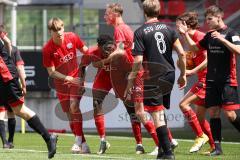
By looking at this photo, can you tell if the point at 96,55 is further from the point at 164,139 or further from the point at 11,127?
the point at 164,139

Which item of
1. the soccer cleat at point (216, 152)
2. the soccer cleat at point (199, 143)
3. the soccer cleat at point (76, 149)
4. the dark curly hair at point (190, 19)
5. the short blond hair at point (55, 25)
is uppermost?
the dark curly hair at point (190, 19)

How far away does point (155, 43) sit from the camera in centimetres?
1241

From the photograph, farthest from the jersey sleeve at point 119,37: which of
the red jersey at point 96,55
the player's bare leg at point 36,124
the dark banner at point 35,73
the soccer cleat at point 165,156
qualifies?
the dark banner at point 35,73

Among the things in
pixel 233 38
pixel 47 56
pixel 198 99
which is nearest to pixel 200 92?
pixel 198 99

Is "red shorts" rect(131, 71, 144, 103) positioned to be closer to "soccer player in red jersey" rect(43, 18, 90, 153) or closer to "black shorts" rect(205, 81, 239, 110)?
"black shorts" rect(205, 81, 239, 110)

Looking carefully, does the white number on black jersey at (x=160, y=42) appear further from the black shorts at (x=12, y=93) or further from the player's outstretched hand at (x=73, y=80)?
the player's outstretched hand at (x=73, y=80)

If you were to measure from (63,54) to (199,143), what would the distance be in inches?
99.2

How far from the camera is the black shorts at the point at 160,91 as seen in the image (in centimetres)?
1228

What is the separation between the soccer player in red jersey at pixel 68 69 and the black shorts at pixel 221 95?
2144 mm

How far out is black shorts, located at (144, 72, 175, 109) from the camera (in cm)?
1228

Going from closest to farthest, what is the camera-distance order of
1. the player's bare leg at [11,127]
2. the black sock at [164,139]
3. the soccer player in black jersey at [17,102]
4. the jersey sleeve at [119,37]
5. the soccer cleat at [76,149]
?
the black sock at [164,139], the soccer player in black jersey at [17,102], the jersey sleeve at [119,37], the soccer cleat at [76,149], the player's bare leg at [11,127]

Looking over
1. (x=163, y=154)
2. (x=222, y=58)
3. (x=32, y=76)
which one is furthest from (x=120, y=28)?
(x=32, y=76)

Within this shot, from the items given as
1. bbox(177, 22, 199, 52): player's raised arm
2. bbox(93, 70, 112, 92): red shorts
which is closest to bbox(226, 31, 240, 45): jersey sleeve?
bbox(177, 22, 199, 52): player's raised arm

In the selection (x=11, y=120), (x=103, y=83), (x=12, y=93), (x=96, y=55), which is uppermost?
(x=96, y=55)
